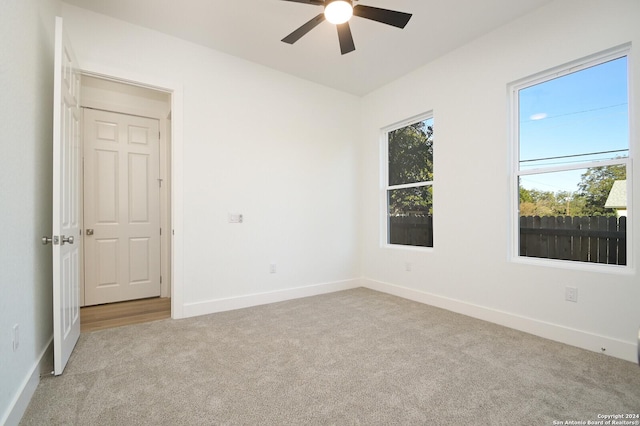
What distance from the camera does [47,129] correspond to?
7.38 feet

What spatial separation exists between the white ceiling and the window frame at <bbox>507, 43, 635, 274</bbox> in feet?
1.99

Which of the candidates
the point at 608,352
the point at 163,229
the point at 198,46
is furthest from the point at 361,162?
the point at 608,352

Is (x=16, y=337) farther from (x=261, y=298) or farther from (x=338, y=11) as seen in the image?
(x=338, y=11)

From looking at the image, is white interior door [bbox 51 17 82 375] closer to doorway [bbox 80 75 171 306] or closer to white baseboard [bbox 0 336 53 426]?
white baseboard [bbox 0 336 53 426]

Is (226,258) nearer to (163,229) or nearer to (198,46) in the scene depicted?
(163,229)

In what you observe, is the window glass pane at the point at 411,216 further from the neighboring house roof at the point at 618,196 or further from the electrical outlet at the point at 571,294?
the neighboring house roof at the point at 618,196

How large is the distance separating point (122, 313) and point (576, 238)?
4547 mm

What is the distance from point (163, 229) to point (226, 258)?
1.38m

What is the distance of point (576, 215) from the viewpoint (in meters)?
2.64

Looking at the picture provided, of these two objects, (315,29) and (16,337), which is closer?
(16,337)

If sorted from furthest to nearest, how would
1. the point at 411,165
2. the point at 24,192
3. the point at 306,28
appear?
the point at 411,165 < the point at 306,28 < the point at 24,192

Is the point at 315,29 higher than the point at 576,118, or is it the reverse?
the point at 315,29

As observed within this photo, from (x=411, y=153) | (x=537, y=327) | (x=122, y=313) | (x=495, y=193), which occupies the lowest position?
(x=122, y=313)

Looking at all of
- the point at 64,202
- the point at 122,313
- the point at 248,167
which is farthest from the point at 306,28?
the point at 122,313
